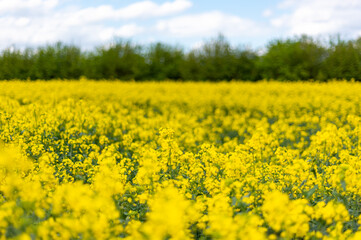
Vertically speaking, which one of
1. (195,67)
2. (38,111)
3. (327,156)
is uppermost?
(195,67)

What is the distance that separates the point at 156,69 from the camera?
2225 cm

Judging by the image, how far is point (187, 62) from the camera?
21781 mm

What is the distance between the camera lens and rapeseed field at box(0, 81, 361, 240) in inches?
119

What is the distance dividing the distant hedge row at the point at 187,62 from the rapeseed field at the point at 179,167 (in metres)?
6.06

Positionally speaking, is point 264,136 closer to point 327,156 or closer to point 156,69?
point 327,156

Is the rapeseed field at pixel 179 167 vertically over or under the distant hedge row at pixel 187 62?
under

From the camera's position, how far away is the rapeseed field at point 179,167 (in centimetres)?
302

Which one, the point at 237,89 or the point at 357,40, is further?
the point at 357,40

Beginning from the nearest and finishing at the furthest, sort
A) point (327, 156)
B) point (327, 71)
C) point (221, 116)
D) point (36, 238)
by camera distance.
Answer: point (36, 238) → point (327, 156) → point (221, 116) → point (327, 71)

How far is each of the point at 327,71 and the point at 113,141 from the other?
586 inches

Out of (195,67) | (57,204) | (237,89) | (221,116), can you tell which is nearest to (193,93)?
(237,89)

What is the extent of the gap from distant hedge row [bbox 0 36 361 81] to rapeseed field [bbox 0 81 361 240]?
606 cm

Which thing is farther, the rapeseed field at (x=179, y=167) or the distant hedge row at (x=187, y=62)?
the distant hedge row at (x=187, y=62)

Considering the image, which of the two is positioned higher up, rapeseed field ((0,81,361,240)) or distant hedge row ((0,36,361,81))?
distant hedge row ((0,36,361,81))
